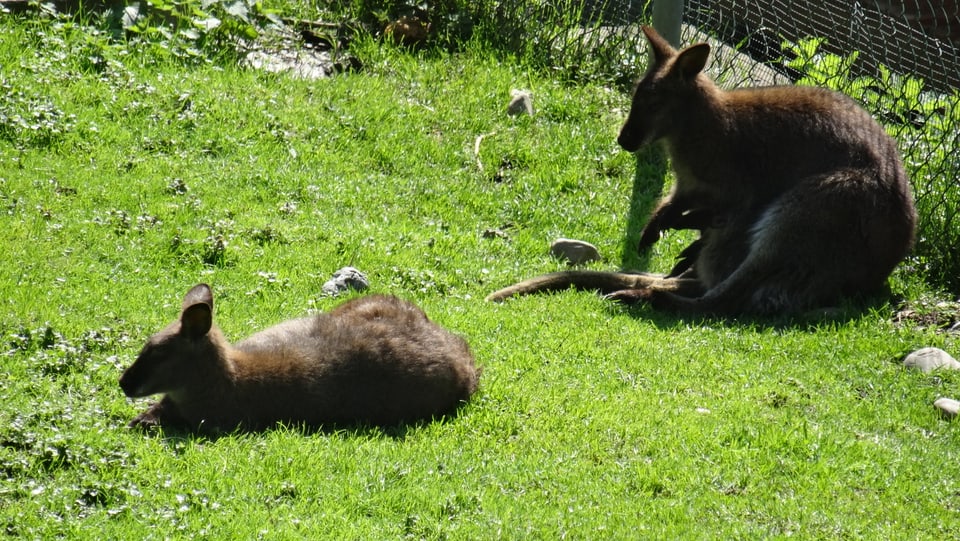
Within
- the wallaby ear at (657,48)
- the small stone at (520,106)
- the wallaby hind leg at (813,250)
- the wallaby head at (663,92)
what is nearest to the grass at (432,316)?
the small stone at (520,106)

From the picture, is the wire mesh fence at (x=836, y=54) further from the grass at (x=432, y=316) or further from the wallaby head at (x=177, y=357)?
the wallaby head at (x=177, y=357)

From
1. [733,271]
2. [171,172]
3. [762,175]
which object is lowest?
[171,172]

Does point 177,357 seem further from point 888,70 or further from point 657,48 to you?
point 888,70

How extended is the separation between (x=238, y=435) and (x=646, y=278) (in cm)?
361

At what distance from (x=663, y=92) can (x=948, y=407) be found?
2.92 m

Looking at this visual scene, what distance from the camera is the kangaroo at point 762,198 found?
7.88 m

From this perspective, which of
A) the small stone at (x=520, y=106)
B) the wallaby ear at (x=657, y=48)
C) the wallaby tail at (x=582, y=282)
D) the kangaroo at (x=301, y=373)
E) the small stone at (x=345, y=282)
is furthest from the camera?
the small stone at (x=520, y=106)

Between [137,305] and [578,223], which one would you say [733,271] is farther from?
[137,305]

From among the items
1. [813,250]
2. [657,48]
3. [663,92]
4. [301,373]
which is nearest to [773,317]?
[813,250]

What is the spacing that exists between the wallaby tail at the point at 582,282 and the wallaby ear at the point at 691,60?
1.41 meters

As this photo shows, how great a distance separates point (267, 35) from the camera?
11617 millimetres

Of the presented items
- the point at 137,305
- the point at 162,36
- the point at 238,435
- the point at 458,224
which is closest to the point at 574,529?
the point at 238,435

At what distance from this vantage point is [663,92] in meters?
8.41

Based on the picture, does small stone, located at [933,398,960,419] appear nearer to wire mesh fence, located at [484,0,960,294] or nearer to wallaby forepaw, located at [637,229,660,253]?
wire mesh fence, located at [484,0,960,294]
